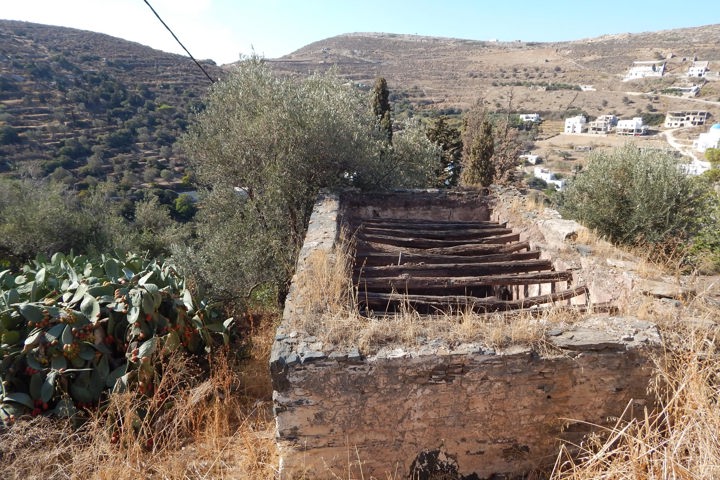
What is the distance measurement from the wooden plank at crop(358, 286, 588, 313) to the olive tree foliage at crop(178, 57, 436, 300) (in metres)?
3.93

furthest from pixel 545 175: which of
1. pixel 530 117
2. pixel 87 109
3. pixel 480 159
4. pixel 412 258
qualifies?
pixel 87 109

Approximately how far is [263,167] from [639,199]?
8.97 metres

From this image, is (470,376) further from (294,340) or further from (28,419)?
(28,419)

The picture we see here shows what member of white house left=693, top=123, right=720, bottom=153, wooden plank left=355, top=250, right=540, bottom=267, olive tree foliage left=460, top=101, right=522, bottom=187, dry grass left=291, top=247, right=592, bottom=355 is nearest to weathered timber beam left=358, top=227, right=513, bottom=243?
wooden plank left=355, top=250, right=540, bottom=267

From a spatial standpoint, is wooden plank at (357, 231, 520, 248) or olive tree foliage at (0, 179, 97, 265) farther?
olive tree foliage at (0, 179, 97, 265)

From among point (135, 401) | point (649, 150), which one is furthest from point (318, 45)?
point (135, 401)

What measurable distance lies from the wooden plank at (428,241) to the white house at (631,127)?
58810 mm

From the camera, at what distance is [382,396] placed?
3271 mm

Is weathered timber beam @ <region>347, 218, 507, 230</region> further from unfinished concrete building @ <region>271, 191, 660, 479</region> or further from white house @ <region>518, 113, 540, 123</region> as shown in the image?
white house @ <region>518, 113, 540, 123</region>

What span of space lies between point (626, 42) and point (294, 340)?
121211mm

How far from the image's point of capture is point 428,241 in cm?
655

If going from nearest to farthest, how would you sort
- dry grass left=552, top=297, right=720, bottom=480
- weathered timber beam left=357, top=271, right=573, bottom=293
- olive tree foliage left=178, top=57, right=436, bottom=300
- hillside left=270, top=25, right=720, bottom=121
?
dry grass left=552, top=297, right=720, bottom=480, weathered timber beam left=357, top=271, right=573, bottom=293, olive tree foliage left=178, top=57, right=436, bottom=300, hillside left=270, top=25, right=720, bottom=121

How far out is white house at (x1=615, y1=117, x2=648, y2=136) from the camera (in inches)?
2148

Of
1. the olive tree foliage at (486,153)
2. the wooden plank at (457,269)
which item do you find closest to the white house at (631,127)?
the olive tree foliage at (486,153)
